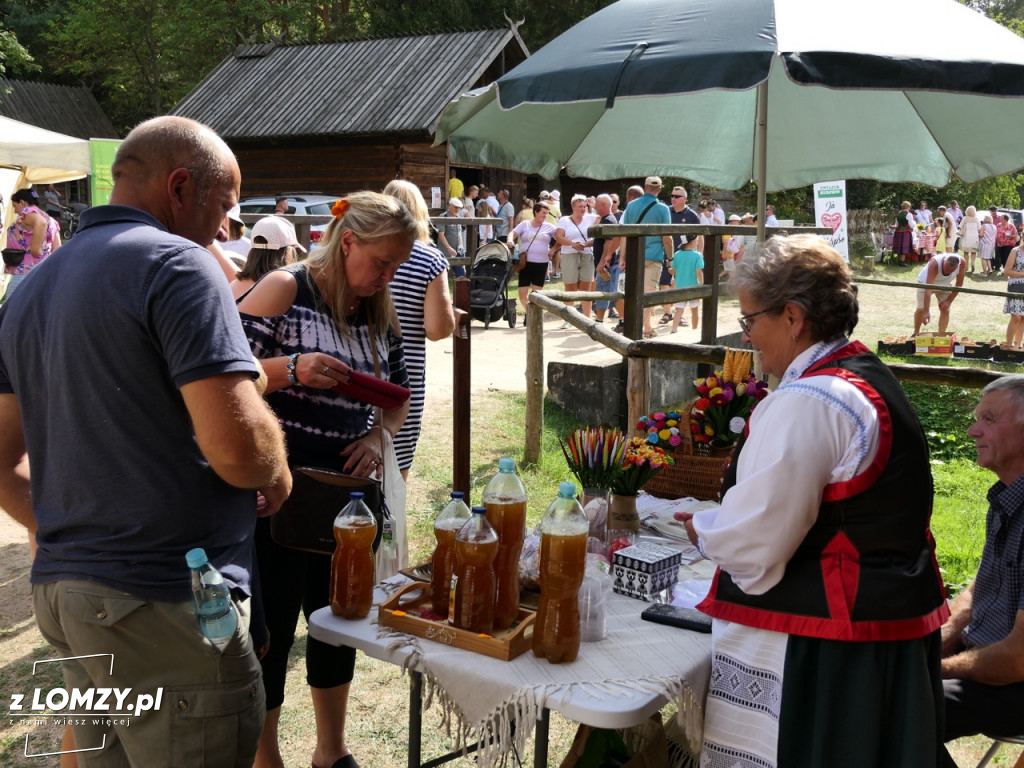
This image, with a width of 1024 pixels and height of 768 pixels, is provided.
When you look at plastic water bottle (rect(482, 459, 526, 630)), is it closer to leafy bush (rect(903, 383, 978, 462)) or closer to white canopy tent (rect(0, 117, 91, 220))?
leafy bush (rect(903, 383, 978, 462))

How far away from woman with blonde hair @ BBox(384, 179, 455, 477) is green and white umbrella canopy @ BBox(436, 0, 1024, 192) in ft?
1.73

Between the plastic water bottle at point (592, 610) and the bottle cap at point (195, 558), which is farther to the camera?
the plastic water bottle at point (592, 610)

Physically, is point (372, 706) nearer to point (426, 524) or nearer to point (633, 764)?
point (633, 764)

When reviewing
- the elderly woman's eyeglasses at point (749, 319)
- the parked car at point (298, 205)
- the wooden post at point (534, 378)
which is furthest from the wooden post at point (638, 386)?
the parked car at point (298, 205)

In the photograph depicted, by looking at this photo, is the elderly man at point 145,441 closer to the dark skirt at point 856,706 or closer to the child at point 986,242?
the dark skirt at point 856,706

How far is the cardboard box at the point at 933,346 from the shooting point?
11859mm

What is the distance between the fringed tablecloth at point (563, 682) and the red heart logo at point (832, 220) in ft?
30.3

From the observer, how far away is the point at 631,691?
1944 millimetres

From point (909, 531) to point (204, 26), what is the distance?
1349 inches

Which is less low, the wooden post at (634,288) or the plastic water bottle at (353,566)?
the wooden post at (634,288)

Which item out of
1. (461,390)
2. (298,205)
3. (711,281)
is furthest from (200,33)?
(461,390)

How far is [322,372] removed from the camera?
2654mm

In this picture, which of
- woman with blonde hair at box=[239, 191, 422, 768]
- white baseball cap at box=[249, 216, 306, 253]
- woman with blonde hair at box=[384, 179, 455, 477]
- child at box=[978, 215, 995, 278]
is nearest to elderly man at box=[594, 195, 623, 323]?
white baseball cap at box=[249, 216, 306, 253]

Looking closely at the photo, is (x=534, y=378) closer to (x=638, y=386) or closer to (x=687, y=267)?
(x=638, y=386)
